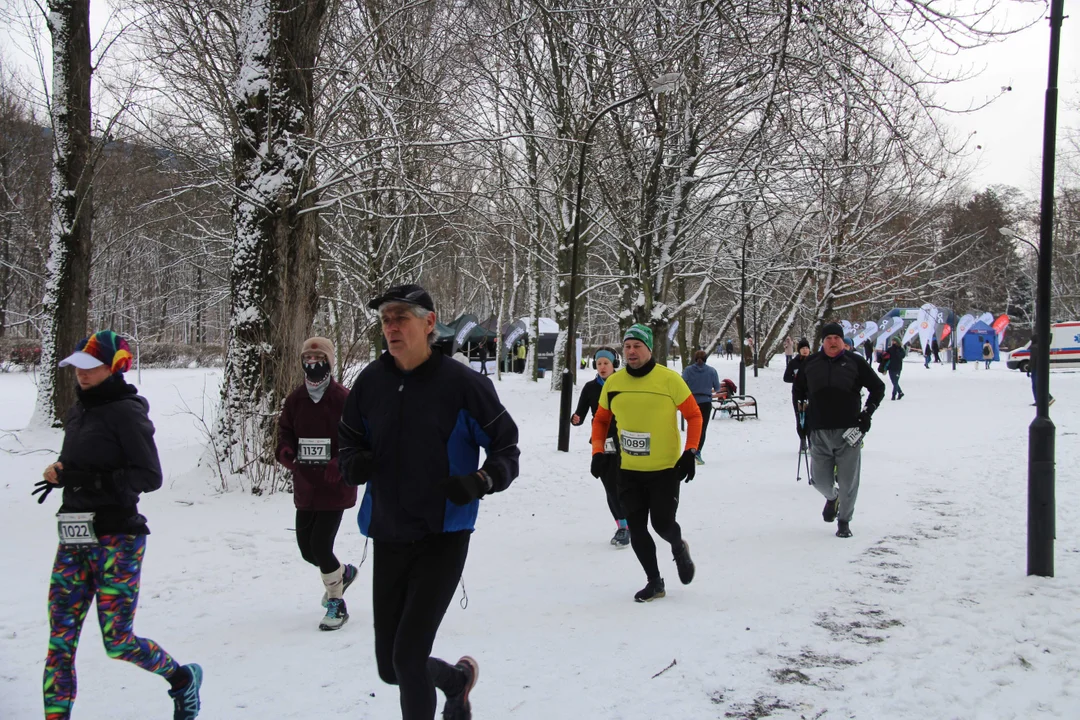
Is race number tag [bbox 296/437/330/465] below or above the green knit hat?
below

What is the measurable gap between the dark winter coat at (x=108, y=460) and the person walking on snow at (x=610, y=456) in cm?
323

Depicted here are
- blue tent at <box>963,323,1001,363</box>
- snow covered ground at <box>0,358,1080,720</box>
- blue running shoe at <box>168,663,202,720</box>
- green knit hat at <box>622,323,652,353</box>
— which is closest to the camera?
blue running shoe at <box>168,663,202,720</box>

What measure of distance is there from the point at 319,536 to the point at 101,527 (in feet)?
5.40

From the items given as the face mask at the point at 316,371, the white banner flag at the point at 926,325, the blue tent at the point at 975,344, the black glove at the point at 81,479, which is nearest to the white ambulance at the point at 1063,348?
the white banner flag at the point at 926,325

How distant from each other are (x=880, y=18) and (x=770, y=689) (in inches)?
187

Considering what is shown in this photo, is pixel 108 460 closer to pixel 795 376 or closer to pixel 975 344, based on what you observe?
pixel 795 376

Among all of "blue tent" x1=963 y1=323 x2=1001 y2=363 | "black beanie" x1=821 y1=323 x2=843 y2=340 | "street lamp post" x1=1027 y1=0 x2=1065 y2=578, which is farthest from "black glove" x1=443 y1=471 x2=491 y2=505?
"blue tent" x1=963 y1=323 x2=1001 y2=363

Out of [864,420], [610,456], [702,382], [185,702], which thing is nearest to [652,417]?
[610,456]

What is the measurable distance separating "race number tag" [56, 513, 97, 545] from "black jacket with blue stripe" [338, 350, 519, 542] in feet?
3.80

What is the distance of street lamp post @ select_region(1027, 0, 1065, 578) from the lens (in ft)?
18.9

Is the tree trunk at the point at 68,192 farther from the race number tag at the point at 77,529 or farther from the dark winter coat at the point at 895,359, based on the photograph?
the dark winter coat at the point at 895,359

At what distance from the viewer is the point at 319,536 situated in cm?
495

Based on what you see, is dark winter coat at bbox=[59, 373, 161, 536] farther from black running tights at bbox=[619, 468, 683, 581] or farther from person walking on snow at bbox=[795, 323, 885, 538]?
person walking on snow at bbox=[795, 323, 885, 538]

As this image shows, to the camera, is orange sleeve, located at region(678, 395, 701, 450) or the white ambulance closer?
orange sleeve, located at region(678, 395, 701, 450)
